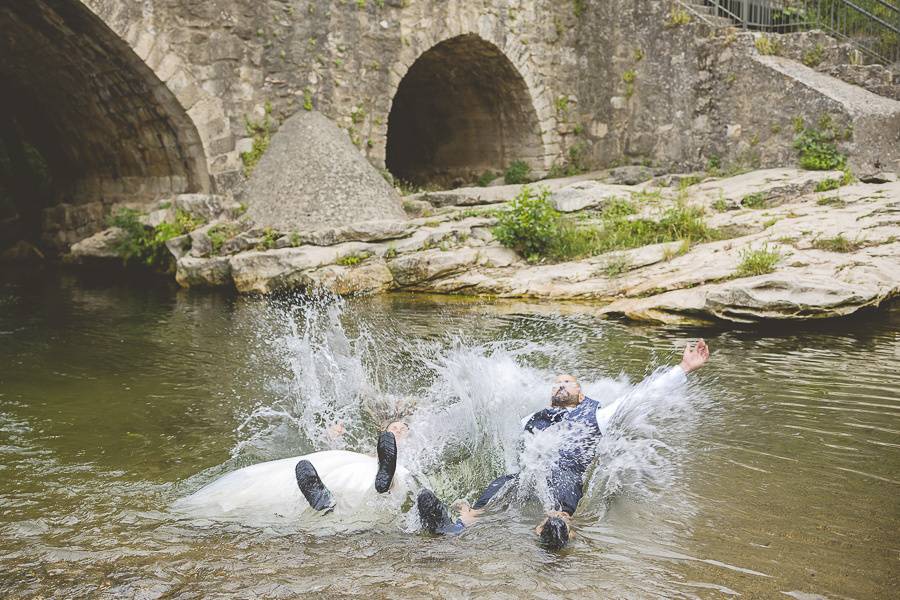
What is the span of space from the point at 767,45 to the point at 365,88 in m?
6.42

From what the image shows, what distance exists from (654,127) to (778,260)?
676 cm

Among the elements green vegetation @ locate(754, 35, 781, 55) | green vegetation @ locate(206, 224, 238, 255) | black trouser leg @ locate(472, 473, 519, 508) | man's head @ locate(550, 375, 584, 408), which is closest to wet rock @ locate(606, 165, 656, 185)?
green vegetation @ locate(754, 35, 781, 55)

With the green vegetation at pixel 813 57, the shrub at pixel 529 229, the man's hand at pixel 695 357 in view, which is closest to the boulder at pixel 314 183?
the shrub at pixel 529 229

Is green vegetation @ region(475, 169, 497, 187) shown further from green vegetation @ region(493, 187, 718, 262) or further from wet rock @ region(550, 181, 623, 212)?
green vegetation @ region(493, 187, 718, 262)

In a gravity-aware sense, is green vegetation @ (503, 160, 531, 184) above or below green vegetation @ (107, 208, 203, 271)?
above

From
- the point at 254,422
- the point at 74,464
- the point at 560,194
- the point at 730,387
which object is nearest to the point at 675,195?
the point at 560,194

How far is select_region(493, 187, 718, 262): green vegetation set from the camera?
10305 mm

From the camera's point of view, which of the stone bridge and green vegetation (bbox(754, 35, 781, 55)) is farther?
green vegetation (bbox(754, 35, 781, 55))

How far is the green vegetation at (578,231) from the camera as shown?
406 inches

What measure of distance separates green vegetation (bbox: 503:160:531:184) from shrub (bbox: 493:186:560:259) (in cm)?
508

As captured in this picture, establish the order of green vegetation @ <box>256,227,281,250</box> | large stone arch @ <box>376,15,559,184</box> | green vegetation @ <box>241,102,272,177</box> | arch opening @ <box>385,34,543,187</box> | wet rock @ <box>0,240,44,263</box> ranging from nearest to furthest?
green vegetation @ <box>256,227,281,250</box> → green vegetation @ <box>241,102,272,177</box> → large stone arch @ <box>376,15,559,184</box> → wet rock @ <box>0,240,44,263</box> → arch opening @ <box>385,34,543,187</box>

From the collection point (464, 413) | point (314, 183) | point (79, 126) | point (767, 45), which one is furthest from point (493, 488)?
point (79, 126)

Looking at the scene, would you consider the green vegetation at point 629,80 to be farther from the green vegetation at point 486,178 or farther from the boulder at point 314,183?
the boulder at point 314,183

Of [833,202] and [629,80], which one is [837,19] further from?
[833,202]
